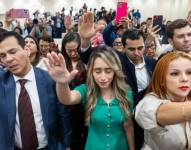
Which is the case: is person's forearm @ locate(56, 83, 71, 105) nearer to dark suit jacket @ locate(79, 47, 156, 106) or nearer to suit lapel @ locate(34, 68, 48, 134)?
suit lapel @ locate(34, 68, 48, 134)

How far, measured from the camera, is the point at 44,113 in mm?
2000

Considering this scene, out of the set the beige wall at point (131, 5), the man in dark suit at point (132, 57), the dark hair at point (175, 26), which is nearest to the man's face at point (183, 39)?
the dark hair at point (175, 26)

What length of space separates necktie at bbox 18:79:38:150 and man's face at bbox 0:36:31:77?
0.15m

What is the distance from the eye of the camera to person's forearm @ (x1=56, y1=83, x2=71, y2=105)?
1849 millimetres

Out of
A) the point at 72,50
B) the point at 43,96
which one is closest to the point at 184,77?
the point at 43,96

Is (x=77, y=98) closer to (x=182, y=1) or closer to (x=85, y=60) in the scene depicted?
(x=85, y=60)

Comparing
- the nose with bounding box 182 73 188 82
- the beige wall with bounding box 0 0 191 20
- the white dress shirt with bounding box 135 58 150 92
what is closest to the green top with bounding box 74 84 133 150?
the white dress shirt with bounding box 135 58 150 92

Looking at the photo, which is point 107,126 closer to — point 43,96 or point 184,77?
point 43,96

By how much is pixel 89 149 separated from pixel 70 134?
17cm

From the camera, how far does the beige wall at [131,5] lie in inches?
812

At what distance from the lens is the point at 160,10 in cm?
2294

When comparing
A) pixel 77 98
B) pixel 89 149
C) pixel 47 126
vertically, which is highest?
pixel 77 98

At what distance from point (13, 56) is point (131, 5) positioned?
70.4 ft

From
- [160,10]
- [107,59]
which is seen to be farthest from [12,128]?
[160,10]
